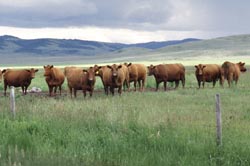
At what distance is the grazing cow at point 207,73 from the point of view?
111 feet

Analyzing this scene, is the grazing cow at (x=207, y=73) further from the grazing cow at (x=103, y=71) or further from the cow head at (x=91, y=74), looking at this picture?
the cow head at (x=91, y=74)

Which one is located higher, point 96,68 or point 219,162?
point 96,68

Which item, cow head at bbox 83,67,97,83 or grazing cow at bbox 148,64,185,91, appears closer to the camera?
cow head at bbox 83,67,97,83

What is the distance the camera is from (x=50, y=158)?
973 centimetres

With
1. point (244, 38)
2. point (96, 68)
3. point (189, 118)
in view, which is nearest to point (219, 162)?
point (189, 118)

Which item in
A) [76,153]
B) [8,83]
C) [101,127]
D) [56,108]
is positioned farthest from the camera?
[8,83]

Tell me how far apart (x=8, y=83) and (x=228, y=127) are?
19660 mm

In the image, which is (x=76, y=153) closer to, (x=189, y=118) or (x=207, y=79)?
(x=189, y=118)

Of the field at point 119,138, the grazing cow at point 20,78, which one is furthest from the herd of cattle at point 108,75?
the field at point 119,138

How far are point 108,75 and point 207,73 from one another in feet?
32.0

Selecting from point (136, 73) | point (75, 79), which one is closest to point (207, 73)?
point (136, 73)

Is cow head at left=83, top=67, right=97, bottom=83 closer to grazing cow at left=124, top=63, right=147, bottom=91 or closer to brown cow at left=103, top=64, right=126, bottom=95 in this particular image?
brown cow at left=103, top=64, right=126, bottom=95

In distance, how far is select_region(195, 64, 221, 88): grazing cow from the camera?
33719 mm

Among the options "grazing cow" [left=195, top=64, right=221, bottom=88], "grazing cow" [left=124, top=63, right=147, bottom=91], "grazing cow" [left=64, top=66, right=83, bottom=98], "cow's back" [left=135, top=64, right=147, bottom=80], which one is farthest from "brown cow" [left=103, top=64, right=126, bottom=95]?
"grazing cow" [left=195, top=64, right=221, bottom=88]
